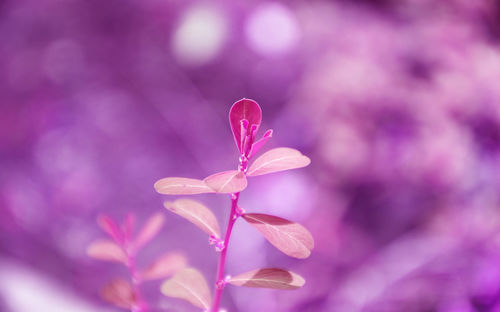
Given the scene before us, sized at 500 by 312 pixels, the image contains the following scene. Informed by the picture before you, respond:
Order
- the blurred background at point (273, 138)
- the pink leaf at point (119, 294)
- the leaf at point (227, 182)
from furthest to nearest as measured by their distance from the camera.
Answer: the blurred background at point (273, 138) < the pink leaf at point (119, 294) < the leaf at point (227, 182)

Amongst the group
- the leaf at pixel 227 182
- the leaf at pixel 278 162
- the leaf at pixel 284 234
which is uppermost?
the leaf at pixel 278 162

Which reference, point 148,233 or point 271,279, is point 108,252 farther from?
point 271,279

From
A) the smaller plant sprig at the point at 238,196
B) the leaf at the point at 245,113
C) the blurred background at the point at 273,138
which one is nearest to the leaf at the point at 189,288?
the smaller plant sprig at the point at 238,196

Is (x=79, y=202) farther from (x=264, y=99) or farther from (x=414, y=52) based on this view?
(x=414, y=52)

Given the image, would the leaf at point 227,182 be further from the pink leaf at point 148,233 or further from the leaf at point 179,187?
the pink leaf at point 148,233

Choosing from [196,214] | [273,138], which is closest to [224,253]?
[196,214]

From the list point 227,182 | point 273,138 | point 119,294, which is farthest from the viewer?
point 273,138

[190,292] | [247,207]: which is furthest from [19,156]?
[190,292]
